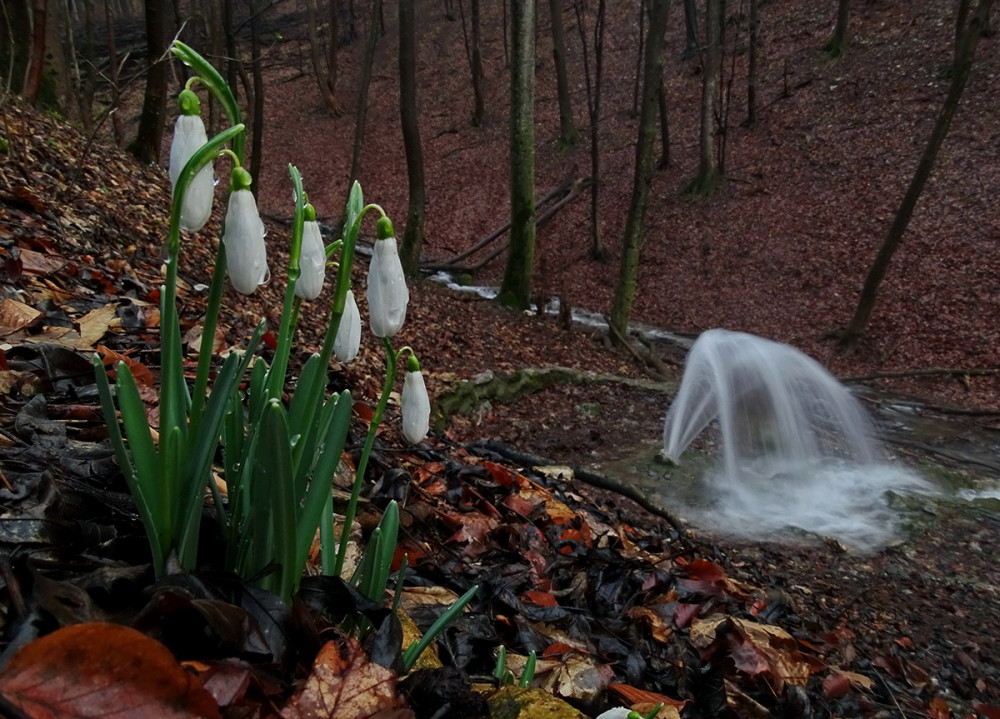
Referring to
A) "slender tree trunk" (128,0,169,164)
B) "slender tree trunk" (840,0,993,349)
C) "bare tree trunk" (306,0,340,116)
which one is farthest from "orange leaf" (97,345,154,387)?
"bare tree trunk" (306,0,340,116)

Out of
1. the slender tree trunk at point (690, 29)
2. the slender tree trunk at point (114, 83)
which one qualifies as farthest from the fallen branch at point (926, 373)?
the slender tree trunk at point (690, 29)

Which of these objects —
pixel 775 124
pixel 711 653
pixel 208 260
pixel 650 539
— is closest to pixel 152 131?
pixel 208 260

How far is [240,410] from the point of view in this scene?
158 cm

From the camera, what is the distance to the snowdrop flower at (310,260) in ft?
4.75

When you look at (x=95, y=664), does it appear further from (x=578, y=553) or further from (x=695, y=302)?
(x=695, y=302)

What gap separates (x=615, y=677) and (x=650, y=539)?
2.11 metres

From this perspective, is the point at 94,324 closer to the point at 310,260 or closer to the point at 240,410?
the point at 240,410

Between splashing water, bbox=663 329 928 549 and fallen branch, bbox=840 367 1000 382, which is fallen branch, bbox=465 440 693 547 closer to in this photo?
splashing water, bbox=663 329 928 549

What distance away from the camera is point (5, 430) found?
1818 millimetres

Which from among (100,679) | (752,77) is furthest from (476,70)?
(100,679)

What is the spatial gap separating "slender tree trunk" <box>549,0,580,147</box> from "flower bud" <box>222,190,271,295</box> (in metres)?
19.7

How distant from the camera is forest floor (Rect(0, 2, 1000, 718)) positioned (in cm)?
303

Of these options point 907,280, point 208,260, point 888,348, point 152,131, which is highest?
point 152,131

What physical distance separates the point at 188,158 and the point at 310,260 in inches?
11.7
